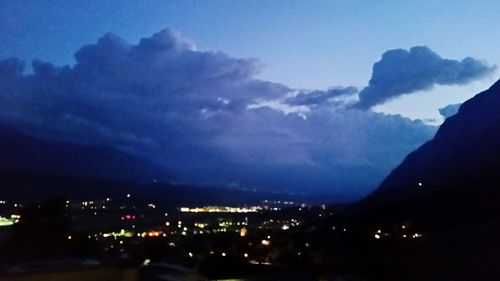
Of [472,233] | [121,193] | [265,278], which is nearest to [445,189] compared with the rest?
[472,233]

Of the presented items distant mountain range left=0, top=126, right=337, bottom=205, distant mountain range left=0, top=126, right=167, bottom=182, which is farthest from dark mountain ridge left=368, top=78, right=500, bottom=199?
distant mountain range left=0, top=126, right=167, bottom=182

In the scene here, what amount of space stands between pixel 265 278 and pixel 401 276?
13.1 m

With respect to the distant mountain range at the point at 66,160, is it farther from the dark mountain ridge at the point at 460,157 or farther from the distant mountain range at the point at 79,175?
the dark mountain ridge at the point at 460,157

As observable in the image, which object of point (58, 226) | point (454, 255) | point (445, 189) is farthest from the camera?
point (445, 189)

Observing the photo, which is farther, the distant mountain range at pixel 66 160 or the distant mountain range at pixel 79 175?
the distant mountain range at pixel 66 160

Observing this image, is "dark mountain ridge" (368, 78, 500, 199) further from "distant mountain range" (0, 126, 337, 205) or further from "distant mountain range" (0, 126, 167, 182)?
"distant mountain range" (0, 126, 167, 182)

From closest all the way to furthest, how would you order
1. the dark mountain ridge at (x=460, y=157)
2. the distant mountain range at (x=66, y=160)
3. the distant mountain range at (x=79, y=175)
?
the distant mountain range at (x=79, y=175), the dark mountain ridge at (x=460, y=157), the distant mountain range at (x=66, y=160)

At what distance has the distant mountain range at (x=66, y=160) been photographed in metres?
55.6

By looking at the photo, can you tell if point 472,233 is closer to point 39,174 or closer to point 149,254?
point 149,254

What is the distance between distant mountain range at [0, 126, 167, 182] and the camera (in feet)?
182

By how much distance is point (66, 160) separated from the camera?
6781 centimetres

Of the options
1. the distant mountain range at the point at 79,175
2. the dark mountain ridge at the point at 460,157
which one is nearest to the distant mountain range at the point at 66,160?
the distant mountain range at the point at 79,175

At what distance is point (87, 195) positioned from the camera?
44125 mm

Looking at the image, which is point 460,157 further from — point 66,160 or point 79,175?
point 66,160
